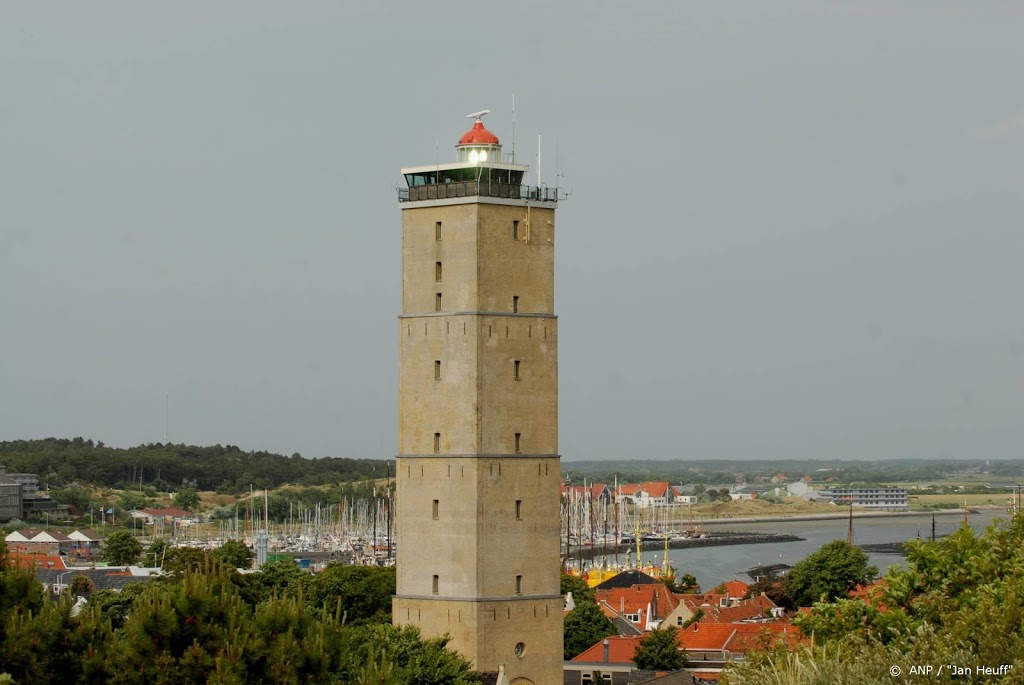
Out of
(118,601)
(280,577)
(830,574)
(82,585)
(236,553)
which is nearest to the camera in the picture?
(118,601)

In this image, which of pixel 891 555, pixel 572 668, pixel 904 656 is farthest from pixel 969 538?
pixel 891 555

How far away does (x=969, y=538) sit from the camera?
140 feet

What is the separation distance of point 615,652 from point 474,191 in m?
27.2

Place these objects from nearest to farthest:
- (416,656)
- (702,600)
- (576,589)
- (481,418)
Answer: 1. (416,656)
2. (481,418)
3. (576,589)
4. (702,600)

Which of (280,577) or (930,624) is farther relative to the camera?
(280,577)

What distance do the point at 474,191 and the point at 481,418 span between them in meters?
5.68

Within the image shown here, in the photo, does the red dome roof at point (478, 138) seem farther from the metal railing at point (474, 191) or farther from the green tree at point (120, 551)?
the green tree at point (120, 551)

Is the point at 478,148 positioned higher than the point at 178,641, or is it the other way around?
the point at 478,148

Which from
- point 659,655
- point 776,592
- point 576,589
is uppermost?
point 576,589

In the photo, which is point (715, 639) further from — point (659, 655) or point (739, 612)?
point (739, 612)

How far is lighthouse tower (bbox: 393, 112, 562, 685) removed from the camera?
50281mm

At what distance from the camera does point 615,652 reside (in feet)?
239

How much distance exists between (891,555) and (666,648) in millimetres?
132490

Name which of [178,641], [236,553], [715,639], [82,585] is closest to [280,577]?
[82,585]
